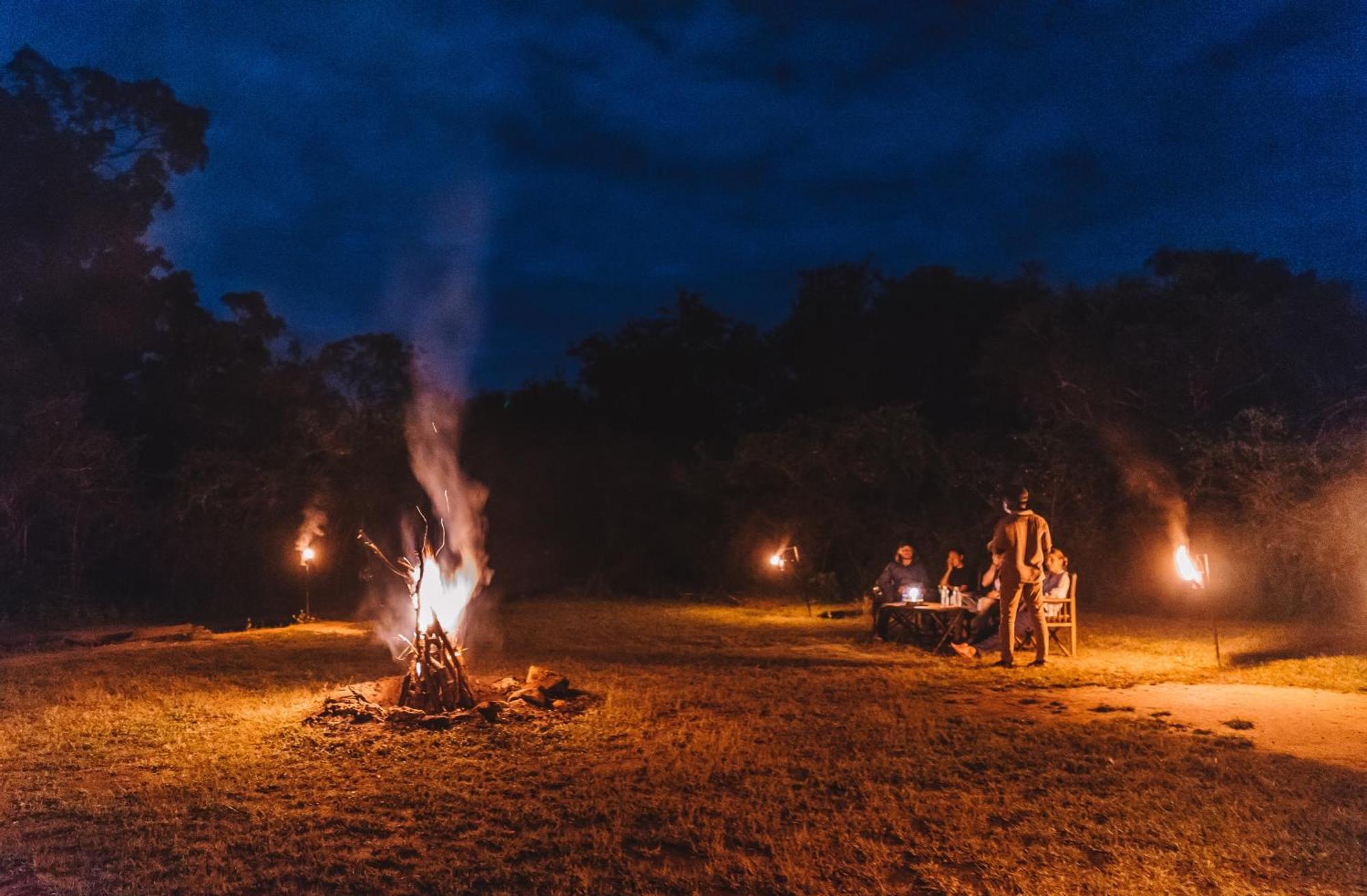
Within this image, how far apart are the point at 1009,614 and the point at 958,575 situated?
25.1 ft

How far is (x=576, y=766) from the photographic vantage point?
6.77 meters

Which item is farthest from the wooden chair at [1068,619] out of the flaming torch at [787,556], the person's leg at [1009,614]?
the flaming torch at [787,556]

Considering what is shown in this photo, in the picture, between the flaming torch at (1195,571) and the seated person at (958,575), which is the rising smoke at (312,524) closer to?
the seated person at (958,575)

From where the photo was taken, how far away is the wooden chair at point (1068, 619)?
11969 millimetres

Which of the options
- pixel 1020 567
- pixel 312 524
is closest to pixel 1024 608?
pixel 1020 567

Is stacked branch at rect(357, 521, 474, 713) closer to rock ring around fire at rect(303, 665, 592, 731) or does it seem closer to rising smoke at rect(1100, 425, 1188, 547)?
rock ring around fire at rect(303, 665, 592, 731)

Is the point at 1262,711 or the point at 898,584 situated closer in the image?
the point at 1262,711

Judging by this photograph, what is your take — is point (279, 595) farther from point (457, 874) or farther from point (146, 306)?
point (457, 874)

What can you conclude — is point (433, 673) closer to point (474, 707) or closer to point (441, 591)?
point (474, 707)

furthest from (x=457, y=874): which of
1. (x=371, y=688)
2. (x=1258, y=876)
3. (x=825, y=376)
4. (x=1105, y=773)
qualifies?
(x=825, y=376)

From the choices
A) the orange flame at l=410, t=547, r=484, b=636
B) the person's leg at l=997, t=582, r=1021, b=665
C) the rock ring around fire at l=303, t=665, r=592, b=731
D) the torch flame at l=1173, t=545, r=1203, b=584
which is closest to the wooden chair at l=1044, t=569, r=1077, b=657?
the person's leg at l=997, t=582, r=1021, b=665

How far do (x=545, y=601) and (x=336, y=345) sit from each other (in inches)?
392

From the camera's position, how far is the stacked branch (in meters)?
8.59

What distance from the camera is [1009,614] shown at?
11.2 metres
